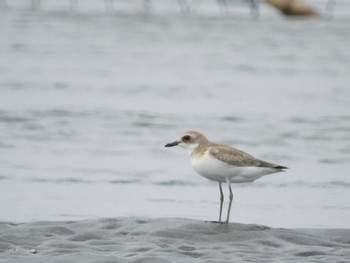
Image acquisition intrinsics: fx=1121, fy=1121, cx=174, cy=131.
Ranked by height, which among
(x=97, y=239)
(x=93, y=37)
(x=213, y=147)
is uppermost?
(x=93, y=37)

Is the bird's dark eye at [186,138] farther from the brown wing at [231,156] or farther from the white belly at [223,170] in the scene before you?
the brown wing at [231,156]

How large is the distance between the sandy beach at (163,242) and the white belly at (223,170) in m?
0.52

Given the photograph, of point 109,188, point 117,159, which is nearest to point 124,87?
point 117,159

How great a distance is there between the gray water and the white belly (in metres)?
1.22

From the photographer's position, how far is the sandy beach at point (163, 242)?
10.4 m

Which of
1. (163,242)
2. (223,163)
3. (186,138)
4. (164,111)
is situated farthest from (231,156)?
(164,111)

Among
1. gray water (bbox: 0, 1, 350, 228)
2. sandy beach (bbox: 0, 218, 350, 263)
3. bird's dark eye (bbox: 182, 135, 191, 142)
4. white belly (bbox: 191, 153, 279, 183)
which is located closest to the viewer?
sandy beach (bbox: 0, 218, 350, 263)

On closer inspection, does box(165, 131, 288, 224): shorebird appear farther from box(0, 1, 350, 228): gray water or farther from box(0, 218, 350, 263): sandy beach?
box(0, 1, 350, 228): gray water

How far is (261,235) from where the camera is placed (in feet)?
37.7

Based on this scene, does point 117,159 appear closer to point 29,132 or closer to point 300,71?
point 29,132

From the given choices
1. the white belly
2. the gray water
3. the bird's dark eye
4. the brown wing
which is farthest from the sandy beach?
the gray water

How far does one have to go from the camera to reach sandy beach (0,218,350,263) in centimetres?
1038

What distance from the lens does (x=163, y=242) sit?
11.1 m

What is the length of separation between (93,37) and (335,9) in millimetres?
13342
